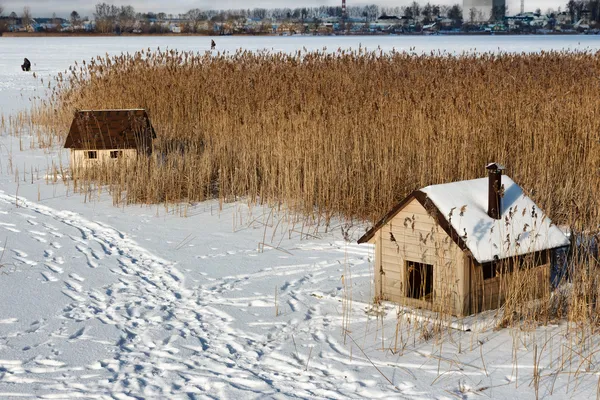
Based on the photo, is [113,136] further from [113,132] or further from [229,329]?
[229,329]

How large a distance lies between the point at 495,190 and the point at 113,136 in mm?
4804

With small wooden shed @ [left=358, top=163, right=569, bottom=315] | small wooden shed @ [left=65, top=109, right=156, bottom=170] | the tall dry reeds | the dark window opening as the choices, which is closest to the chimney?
small wooden shed @ [left=358, top=163, right=569, bottom=315]

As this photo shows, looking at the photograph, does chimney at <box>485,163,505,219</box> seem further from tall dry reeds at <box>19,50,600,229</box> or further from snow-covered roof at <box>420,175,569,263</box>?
tall dry reeds at <box>19,50,600,229</box>

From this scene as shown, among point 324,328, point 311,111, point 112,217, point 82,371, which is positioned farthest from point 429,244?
point 311,111

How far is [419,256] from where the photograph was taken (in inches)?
157

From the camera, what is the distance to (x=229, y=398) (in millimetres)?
3148

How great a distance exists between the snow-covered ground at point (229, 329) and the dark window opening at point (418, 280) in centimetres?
19

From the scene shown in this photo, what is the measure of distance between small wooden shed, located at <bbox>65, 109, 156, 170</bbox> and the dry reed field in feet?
0.64

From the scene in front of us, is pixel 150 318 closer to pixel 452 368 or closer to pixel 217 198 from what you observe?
pixel 452 368

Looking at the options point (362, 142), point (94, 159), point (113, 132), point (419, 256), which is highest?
point (113, 132)

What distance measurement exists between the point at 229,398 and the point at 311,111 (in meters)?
5.59

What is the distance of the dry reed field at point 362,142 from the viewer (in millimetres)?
6215

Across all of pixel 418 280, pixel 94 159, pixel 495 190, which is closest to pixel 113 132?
pixel 94 159

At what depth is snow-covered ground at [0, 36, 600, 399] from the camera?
327 cm
